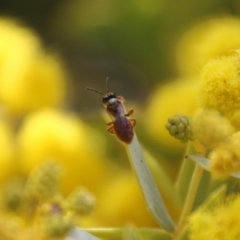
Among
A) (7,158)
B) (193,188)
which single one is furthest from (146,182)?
(7,158)

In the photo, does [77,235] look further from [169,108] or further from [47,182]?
[169,108]

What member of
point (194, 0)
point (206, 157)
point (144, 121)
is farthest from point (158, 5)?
point (206, 157)

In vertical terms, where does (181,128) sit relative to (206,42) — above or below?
below

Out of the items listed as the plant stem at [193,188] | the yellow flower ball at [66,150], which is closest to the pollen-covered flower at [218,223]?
the plant stem at [193,188]

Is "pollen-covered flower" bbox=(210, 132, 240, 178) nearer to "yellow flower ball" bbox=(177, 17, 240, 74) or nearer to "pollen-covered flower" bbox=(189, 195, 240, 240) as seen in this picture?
"pollen-covered flower" bbox=(189, 195, 240, 240)

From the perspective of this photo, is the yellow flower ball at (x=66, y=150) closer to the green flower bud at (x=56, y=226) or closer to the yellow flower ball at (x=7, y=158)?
the yellow flower ball at (x=7, y=158)

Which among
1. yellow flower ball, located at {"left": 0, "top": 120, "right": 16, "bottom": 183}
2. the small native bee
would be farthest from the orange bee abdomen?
yellow flower ball, located at {"left": 0, "top": 120, "right": 16, "bottom": 183}

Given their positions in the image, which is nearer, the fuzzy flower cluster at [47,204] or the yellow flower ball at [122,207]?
the fuzzy flower cluster at [47,204]
